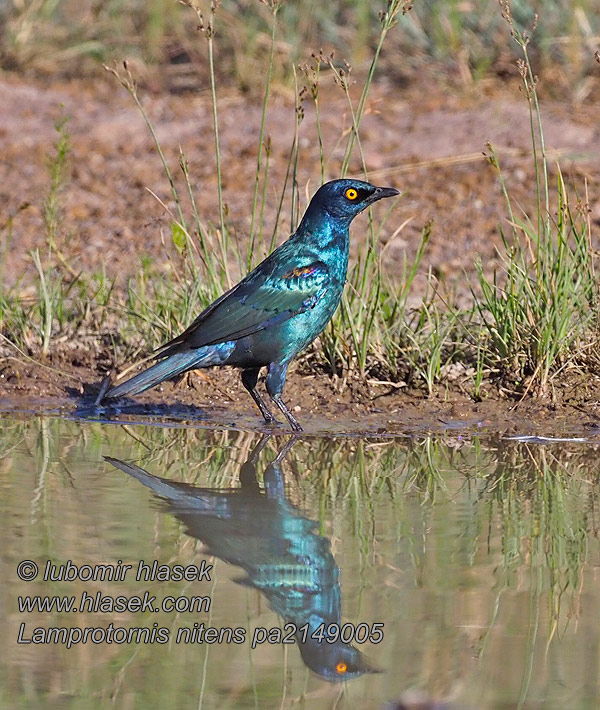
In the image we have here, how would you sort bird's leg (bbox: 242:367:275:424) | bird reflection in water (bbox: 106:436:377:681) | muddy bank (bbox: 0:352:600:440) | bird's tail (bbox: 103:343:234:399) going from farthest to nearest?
bird's leg (bbox: 242:367:275:424) < muddy bank (bbox: 0:352:600:440) < bird's tail (bbox: 103:343:234:399) < bird reflection in water (bbox: 106:436:377:681)

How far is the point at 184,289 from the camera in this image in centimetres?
661

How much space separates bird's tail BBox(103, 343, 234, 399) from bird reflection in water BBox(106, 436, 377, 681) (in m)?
0.48

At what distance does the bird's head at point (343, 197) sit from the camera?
19.5 ft

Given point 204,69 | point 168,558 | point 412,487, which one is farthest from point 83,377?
point 204,69

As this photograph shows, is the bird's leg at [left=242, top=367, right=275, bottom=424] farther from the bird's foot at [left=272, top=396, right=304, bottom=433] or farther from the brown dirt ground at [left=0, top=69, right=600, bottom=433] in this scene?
the brown dirt ground at [left=0, top=69, right=600, bottom=433]

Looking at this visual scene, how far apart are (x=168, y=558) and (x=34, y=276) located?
4561 millimetres

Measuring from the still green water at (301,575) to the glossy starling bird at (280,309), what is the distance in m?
0.40

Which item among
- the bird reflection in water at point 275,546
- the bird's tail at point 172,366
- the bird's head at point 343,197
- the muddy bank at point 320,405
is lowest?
the muddy bank at point 320,405

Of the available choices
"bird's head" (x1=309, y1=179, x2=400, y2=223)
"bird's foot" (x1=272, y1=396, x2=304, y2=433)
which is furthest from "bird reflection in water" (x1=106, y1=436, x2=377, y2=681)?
"bird's head" (x1=309, y1=179, x2=400, y2=223)

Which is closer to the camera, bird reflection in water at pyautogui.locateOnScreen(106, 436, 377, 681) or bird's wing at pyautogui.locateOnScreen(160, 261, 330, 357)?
bird reflection in water at pyautogui.locateOnScreen(106, 436, 377, 681)

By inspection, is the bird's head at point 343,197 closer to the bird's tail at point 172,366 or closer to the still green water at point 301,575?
the bird's tail at point 172,366

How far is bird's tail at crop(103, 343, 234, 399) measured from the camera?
5.72 m

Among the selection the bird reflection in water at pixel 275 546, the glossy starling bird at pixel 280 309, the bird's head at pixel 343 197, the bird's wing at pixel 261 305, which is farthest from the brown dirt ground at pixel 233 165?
the bird reflection in water at pixel 275 546

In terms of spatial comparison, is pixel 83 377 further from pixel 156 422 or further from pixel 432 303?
pixel 432 303
